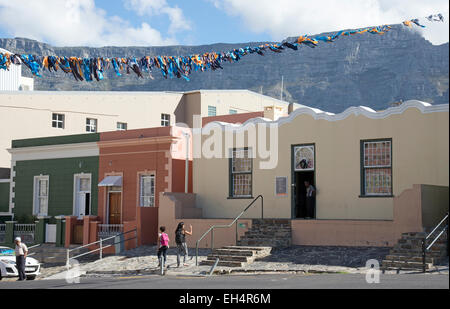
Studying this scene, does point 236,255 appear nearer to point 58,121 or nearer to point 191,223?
point 191,223

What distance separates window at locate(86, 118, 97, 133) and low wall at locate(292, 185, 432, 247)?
22.2 metres

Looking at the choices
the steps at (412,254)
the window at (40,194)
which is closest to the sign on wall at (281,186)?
the steps at (412,254)

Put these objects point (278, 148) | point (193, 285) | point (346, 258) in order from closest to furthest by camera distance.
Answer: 1. point (193, 285)
2. point (346, 258)
3. point (278, 148)

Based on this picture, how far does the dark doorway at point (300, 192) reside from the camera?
957 inches

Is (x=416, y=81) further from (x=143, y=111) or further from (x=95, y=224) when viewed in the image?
(x=95, y=224)

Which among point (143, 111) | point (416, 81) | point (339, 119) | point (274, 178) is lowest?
point (274, 178)

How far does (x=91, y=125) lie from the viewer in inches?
1645

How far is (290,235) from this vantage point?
22562mm

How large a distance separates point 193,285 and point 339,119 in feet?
33.3

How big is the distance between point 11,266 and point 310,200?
34.2ft

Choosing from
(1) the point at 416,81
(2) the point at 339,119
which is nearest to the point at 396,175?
(2) the point at 339,119

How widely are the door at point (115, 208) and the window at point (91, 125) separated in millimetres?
12807

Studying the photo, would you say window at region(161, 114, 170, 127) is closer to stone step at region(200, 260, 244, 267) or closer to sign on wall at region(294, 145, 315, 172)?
sign on wall at region(294, 145, 315, 172)

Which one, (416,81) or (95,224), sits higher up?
(416,81)
